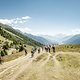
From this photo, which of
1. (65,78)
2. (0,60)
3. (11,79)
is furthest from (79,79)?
(0,60)

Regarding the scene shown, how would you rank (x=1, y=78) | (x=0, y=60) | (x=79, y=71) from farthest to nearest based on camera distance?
1. (x=0, y=60)
2. (x=79, y=71)
3. (x=1, y=78)

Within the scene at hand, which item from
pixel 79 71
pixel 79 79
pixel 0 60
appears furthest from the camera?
pixel 0 60

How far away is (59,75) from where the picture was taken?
81.0ft

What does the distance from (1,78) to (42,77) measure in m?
5.46

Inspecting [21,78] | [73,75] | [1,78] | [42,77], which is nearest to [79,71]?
[73,75]

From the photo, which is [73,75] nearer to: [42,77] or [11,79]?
[42,77]

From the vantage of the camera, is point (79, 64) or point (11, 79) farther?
point (79, 64)

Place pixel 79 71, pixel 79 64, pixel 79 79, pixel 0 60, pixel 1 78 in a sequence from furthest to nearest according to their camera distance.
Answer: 1. pixel 0 60
2. pixel 79 64
3. pixel 79 71
4. pixel 1 78
5. pixel 79 79

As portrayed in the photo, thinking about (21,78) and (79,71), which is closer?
(21,78)

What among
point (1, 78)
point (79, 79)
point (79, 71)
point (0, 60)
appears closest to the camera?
point (79, 79)

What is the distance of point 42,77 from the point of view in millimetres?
23656

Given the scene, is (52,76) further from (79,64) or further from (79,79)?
(79,64)

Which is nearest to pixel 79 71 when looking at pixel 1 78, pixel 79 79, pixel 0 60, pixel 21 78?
pixel 79 79

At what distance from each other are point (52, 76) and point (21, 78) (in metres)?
3.95
